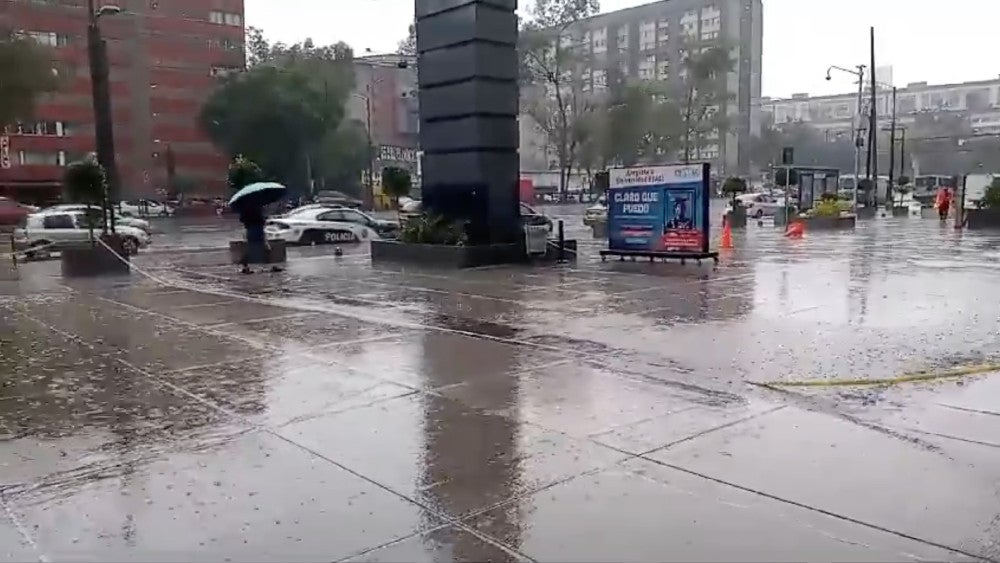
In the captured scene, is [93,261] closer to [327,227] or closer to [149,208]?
[327,227]

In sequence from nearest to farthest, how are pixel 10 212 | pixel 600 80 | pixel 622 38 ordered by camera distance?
1. pixel 10 212
2. pixel 600 80
3. pixel 622 38

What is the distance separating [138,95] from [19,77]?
16607 mm

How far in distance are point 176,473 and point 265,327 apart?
16.9ft

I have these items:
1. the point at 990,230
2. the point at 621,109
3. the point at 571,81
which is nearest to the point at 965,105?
the point at 571,81

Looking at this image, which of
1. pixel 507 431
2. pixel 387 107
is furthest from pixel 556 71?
pixel 507 431

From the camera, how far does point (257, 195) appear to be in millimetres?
17531

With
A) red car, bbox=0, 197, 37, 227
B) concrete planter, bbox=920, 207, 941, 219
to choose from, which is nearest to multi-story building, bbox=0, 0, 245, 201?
red car, bbox=0, 197, 37, 227

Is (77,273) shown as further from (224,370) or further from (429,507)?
(429,507)

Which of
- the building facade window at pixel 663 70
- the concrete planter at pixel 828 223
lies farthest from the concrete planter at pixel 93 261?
the building facade window at pixel 663 70

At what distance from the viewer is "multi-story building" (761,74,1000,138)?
82500 mm

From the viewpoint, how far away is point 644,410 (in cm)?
608

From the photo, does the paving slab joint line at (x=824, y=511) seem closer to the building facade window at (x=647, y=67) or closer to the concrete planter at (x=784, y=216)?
the concrete planter at (x=784, y=216)

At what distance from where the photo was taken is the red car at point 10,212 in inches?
1523

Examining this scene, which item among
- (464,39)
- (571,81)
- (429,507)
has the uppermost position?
→ (571,81)
